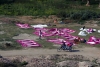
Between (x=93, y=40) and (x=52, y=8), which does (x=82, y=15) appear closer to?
(x=52, y=8)

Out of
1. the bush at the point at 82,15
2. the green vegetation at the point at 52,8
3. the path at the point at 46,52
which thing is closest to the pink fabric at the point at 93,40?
the path at the point at 46,52

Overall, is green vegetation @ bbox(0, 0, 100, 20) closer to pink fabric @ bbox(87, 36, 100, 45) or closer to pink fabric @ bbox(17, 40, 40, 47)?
pink fabric @ bbox(87, 36, 100, 45)

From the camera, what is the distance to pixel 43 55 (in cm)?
4728

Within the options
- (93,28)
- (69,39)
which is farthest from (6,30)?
(93,28)

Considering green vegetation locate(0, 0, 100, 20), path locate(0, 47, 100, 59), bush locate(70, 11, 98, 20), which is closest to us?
path locate(0, 47, 100, 59)

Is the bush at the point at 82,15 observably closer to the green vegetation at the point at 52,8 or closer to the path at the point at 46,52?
the green vegetation at the point at 52,8

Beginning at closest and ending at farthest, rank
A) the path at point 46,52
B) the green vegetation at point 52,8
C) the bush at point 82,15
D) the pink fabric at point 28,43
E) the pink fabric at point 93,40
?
the path at point 46,52
the pink fabric at point 28,43
the pink fabric at point 93,40
the bush at point 82,15
the green vegetation at point 52,8

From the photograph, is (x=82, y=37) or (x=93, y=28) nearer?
(x=82, y=37)

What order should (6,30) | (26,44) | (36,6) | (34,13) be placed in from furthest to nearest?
(36,6), (34,13), (6,30), (26,44)

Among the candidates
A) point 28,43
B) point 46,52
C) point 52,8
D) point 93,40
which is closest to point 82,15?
point 52,8

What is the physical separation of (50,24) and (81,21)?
6489 mm

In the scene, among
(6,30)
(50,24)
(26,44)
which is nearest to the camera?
(26,44)

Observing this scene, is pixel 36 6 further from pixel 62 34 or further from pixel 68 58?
pixel 68 58

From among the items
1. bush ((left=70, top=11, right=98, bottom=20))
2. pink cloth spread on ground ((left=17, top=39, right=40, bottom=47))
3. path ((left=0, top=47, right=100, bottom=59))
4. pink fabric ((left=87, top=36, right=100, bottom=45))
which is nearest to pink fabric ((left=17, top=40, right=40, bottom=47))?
pink cloth spread on ground ((left=17, top=39, right=40, bottom=47))
